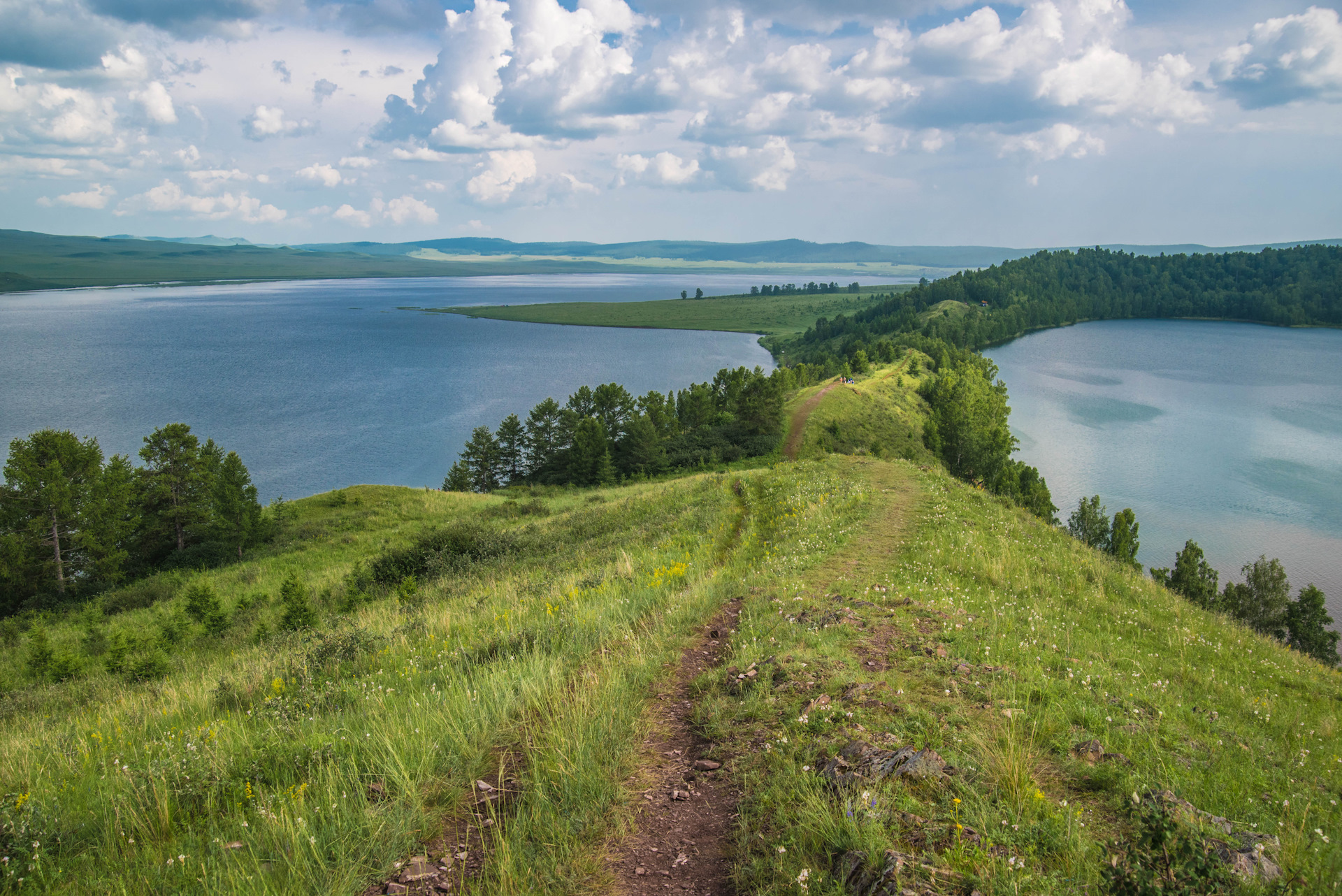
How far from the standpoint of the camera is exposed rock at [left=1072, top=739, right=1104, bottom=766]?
18.9 feet

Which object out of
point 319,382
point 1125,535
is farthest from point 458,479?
point 319,382

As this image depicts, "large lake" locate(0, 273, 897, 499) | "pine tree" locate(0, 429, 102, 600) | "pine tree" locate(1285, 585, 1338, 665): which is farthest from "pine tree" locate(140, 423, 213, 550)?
"pine tree" locate(1285, 585, 1338, 665)

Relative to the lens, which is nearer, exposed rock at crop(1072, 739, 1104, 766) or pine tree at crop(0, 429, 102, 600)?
exposed rock at crop(1072, 739, 1104, 766)

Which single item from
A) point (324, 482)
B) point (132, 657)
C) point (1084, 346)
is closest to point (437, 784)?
point (132, 657)

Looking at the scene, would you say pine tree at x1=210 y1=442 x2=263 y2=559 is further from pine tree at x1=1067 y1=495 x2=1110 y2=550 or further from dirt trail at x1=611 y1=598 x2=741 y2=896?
pine tree at x1=1067 y1=495 x2=1110 y2=550

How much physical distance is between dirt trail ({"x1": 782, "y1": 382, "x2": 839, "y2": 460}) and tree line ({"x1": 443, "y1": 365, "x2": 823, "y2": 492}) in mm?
1462

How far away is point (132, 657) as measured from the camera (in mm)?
17031

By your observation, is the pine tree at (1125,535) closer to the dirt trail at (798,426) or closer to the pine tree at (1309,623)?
the pine tree at (1309,623)

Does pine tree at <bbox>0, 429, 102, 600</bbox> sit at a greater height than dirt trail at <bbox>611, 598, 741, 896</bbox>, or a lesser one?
lesser

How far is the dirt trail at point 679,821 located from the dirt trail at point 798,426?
56060 millimetres

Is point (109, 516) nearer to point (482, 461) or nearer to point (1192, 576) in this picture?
point (482, 461)

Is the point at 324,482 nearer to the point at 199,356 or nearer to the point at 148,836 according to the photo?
the point at 148,836

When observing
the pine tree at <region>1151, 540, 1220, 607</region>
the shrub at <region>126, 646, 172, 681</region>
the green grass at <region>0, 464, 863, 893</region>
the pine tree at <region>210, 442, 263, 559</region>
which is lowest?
the pine tree at <region>1151, 540, 1220, 607</region>

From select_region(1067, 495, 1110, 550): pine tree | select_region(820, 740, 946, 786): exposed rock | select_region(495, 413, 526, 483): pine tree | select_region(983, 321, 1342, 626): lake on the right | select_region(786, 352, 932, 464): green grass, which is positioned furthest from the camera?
select_region(495, 413, 526, 483): pine tree
